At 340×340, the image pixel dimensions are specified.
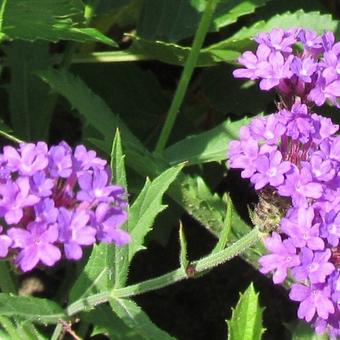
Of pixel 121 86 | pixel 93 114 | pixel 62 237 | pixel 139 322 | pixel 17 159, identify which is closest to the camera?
pixel 62 237

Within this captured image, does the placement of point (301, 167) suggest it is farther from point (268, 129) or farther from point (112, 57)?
point (112, 57)

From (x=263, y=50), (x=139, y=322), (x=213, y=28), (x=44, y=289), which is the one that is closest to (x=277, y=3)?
(x=213, y=28)

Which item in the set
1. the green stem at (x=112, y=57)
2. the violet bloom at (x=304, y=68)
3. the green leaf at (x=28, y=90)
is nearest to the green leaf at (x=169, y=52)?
the green stem at (x=112, y=57)

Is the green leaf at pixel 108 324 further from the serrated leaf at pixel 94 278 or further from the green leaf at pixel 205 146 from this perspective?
the green leaf at pixel 205 146

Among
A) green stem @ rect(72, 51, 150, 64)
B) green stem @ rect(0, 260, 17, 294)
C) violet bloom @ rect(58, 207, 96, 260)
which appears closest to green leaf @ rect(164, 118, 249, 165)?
green stem @ rect(72, 51, 150, 64)

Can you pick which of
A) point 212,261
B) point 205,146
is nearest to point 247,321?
point 212,261

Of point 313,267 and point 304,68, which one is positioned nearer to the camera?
point 313,267

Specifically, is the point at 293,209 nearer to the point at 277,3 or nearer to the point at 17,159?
the point at 17,159
